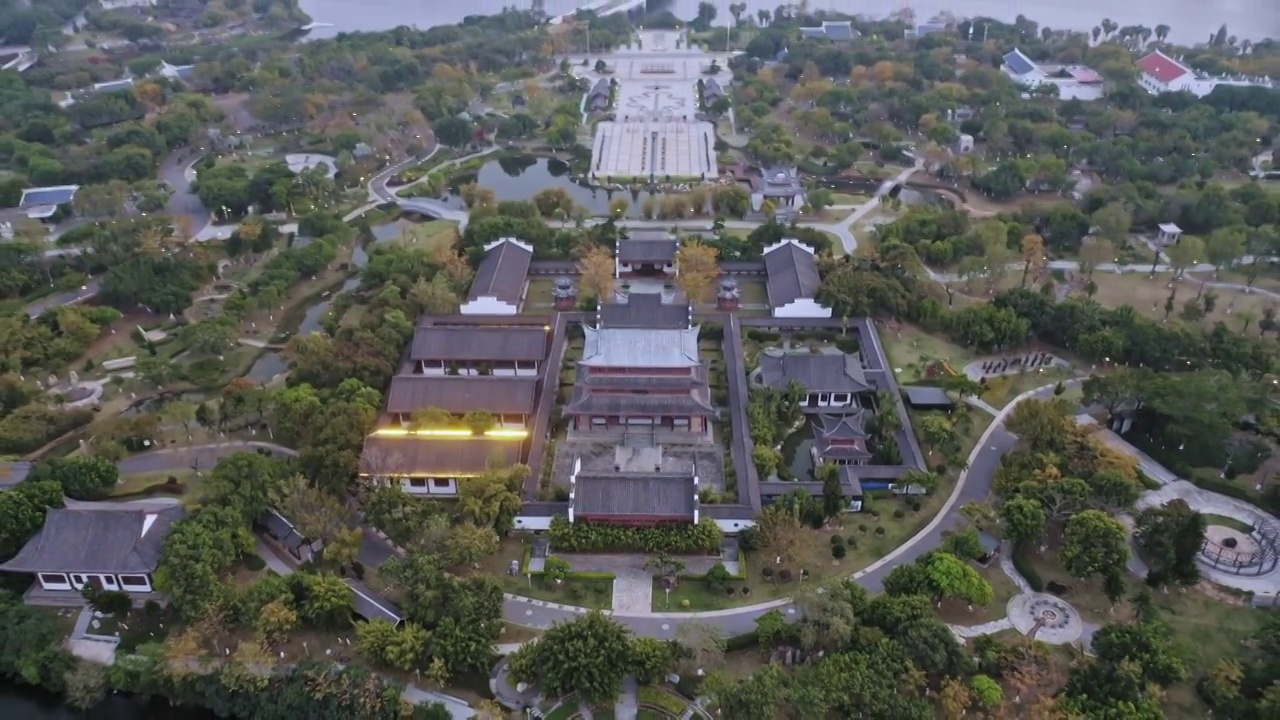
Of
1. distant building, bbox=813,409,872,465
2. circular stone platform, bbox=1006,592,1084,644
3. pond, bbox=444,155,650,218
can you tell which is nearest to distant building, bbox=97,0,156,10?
pond, bbox=444,155,650,218

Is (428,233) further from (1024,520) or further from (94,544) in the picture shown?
(1024,520)

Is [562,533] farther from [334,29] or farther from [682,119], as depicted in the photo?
[334,29]

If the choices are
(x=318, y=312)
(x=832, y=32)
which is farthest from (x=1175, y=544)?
(x=832, y=32)

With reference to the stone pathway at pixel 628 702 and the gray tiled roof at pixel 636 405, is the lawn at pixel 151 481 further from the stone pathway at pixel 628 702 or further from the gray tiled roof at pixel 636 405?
the stone pathway at pixel 628 702

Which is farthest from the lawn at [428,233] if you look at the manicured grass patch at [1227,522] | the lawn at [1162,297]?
the manicured grass patch at [1227,522]

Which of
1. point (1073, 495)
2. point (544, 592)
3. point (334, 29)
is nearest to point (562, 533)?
point (544, 592)

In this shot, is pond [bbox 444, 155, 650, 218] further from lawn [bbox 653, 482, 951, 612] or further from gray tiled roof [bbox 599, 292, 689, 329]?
lawn [bbox 653, 482, 951, 612]
